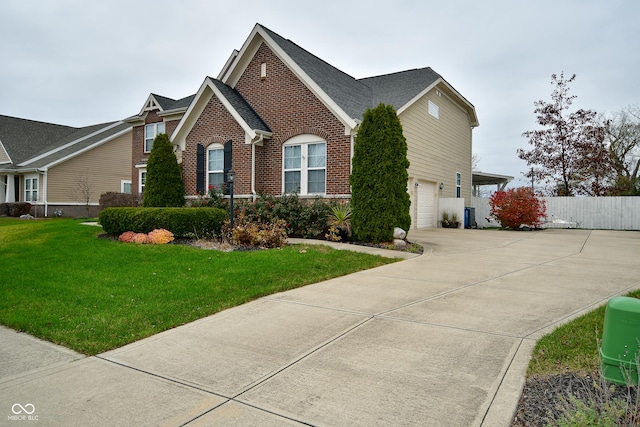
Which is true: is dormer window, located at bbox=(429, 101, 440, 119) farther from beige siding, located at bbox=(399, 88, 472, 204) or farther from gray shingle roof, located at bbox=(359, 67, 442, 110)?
gray shingle roof, located at bbox=(359, 67, 442, 110)

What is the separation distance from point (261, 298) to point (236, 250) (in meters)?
3.93

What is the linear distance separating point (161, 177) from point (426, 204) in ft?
35.6

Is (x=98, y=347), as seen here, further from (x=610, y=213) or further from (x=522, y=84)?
(x=522, y=84)

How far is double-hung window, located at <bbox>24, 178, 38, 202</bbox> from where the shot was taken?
26.9 metres

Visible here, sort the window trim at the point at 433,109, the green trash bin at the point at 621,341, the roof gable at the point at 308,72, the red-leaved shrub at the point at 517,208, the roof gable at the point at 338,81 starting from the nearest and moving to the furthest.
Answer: the green trash bin at the point at 621,341
the roof gable at the point at 308,72
the roof gable at the point at 338,81
the window trim at the point at 433,109
the red-leaved shrub at the point at 517,208

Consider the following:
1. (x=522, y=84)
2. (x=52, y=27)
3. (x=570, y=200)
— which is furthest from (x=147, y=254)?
(x=522, y=84)

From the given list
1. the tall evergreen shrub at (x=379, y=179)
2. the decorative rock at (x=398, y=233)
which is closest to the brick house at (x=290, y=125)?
the tall evergreen shrub at (x=379, y=179)

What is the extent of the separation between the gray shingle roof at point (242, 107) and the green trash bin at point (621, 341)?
12.9m

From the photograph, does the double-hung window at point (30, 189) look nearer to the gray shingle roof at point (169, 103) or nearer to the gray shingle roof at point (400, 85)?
the gray shingle roof at point (169, 103)

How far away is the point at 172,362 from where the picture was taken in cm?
384

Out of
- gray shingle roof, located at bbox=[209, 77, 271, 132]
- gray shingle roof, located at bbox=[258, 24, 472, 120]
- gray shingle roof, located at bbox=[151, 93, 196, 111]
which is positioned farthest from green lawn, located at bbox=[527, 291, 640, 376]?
gray shingle roof, located at bbox=[151, 93, 196, 111]

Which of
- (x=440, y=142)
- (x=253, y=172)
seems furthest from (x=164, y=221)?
(x=440, y=142)

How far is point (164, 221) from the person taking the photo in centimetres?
1135

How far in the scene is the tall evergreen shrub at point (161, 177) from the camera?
1481cm
